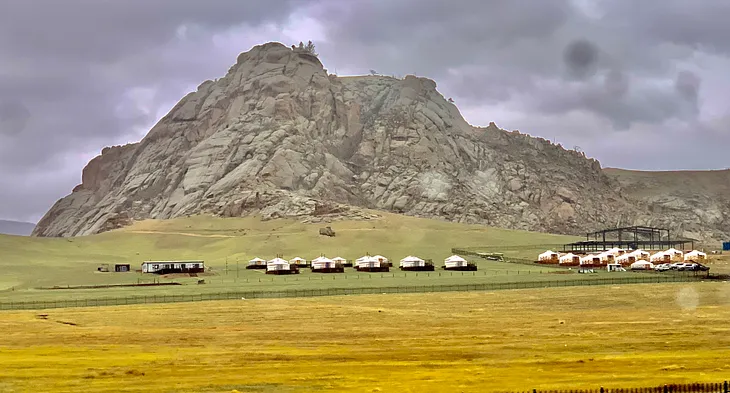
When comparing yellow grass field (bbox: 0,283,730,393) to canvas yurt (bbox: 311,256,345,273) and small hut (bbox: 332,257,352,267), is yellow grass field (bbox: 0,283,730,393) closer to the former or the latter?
canvas yurt (bbox: 311,256,345,273)

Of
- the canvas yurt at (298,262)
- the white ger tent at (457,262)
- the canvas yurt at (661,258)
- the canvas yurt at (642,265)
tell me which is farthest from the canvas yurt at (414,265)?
the canvas yurt at (661,258)

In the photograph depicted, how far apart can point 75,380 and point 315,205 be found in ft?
476

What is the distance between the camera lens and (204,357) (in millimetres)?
42969

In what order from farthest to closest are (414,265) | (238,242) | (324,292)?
(238,242) → (414,265) → (324,292)

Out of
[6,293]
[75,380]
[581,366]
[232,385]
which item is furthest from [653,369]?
[6,293]

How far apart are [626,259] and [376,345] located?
76.9m

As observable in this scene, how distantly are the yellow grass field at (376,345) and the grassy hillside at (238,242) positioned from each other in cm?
5916

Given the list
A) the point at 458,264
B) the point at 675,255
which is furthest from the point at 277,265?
the point at 675,255

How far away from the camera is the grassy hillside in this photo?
137750 mm

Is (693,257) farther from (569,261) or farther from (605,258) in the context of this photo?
(569,261)

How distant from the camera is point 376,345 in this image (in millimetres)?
47281

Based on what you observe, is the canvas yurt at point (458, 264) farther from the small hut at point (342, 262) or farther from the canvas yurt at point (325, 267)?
the small hut at point (342, 262)

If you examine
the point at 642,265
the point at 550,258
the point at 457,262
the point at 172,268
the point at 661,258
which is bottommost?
the point at 172,268

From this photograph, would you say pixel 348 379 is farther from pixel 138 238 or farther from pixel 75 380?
pixel 138 238
